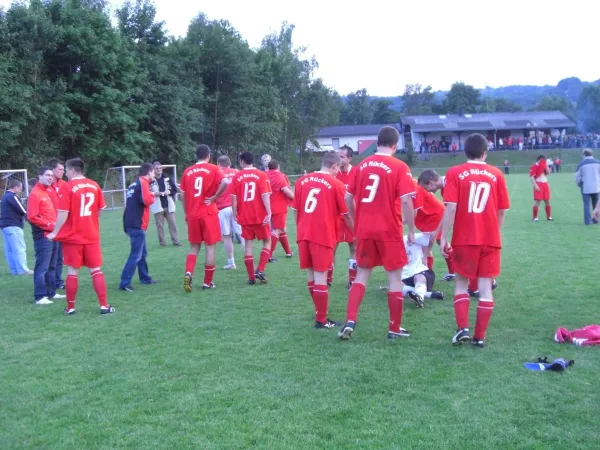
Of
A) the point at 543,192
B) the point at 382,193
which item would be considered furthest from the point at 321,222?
the point at 543,192

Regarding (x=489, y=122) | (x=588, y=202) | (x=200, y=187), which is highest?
(x=489, y=122)

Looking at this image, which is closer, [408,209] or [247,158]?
[408,209]

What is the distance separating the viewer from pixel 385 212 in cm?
601

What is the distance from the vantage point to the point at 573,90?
18262cm

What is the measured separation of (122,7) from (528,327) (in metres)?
40.2

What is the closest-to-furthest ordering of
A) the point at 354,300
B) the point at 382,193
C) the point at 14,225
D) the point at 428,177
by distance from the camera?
the point at 382,193
the point at 354,300
the point at 428,177
the point at 14,225

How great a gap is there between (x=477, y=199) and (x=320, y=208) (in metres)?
1.77

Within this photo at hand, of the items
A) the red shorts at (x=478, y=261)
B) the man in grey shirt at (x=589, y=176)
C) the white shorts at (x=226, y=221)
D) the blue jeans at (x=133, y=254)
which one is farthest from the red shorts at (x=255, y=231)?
the man in grey shirt at (x=589, y=176)

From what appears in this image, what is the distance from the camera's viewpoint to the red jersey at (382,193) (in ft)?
19.5

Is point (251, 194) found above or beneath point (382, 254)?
above

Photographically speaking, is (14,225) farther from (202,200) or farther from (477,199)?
(477,199)

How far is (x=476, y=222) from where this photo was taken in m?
5.77

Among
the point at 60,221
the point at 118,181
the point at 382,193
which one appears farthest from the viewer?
the point at 118,181

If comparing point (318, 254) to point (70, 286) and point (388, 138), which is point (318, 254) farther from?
point (70, 286)
